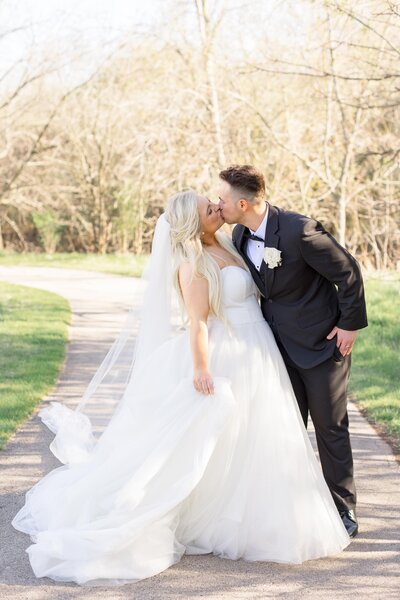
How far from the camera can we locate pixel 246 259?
455 cm

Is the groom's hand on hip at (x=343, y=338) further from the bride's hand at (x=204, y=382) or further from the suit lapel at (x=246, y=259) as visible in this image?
the bride's hand at (x=204, y=382)

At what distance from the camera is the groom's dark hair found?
4281 mm

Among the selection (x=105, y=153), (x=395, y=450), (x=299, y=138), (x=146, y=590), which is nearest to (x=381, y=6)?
(x=395, y=450)

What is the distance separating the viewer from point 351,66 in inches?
571

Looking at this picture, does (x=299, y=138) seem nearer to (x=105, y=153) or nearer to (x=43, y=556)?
(x=105, y=153)

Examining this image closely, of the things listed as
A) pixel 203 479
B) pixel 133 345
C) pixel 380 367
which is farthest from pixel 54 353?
pixel 203 479

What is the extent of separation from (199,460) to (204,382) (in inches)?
14.7

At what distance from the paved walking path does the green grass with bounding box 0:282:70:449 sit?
0.57 meters

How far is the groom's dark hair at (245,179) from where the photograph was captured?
14.0ft

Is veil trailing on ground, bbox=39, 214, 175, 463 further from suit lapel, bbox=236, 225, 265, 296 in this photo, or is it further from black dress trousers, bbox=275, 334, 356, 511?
black dress trousers, bbox=275, 334, 356, 511

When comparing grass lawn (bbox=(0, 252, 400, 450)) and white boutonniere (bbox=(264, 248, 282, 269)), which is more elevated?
white boutonniere (bbox=(264, 248, 282, 269))

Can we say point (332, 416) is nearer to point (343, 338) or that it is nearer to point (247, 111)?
point (343, 338)

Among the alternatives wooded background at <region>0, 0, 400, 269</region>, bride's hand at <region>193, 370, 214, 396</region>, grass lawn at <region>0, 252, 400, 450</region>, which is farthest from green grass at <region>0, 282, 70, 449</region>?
wooded background at <region>0, 0, 400, 269</region>

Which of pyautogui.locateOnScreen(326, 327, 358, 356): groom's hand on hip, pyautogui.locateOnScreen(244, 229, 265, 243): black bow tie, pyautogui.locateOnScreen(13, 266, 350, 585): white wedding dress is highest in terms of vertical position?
pyautogui.locateOnScreen(244, 229, 265, 243): black bow tie
